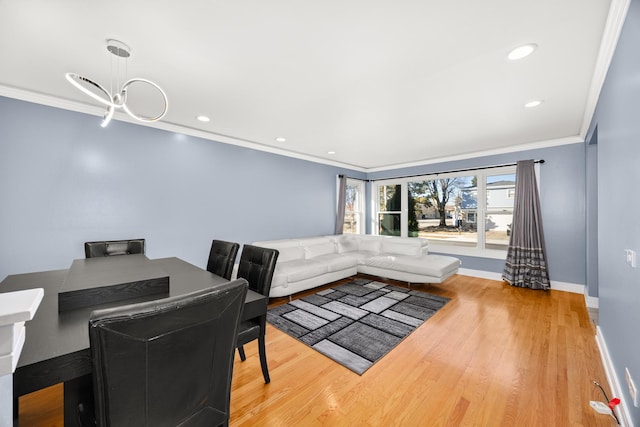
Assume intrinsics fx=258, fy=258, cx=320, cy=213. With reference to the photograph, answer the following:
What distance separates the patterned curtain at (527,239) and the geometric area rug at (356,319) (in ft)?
5.31

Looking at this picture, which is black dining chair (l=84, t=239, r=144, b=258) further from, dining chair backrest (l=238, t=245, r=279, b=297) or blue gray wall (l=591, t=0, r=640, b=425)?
blue gray wall (l=591, t=0, r=640, b=425)

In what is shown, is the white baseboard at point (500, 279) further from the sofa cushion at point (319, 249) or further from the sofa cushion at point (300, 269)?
the sofa cushion at point (300, 269)

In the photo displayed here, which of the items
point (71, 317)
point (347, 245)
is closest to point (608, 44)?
point (71, 317)

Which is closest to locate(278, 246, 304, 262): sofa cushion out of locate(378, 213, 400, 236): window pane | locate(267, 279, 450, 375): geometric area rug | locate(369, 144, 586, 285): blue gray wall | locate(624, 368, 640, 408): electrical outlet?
locate(267, 279, 450, 375): geometric area rug

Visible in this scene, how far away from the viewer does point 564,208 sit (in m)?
4.05

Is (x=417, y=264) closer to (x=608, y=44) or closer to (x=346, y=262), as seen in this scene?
(x=346, y=262)

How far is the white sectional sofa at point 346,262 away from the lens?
378cm

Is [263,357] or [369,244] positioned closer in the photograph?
[263,357]

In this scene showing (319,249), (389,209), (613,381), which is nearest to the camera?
(613,381)

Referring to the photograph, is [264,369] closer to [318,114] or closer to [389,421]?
[389,421]

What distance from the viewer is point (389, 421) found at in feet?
5.26

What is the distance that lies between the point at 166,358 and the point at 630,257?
7.55 feet

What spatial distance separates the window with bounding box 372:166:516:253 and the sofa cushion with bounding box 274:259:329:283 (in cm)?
293

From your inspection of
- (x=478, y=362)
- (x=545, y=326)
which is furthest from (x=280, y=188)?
(x=545, y=326)
